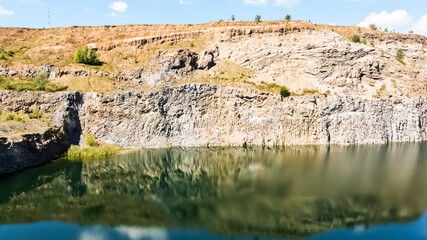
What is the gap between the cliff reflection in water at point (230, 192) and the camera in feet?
72.5

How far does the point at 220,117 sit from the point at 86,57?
3075cm

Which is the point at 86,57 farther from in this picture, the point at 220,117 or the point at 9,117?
the point at 220,117

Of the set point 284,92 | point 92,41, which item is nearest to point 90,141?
point 92,41

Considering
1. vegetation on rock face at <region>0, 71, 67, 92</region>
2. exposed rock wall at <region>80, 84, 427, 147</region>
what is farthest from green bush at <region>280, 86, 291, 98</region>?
vegetation on rock face at <region>0, 71, 67, 92</region>

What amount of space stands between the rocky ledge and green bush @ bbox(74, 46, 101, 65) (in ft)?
38.9

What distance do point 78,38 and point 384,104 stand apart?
67259 millimetres

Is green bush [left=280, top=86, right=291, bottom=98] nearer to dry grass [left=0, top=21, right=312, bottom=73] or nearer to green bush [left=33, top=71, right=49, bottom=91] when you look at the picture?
dry grass [left=0, top=21, right=312, bottom=73]

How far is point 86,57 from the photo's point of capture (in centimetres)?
5734

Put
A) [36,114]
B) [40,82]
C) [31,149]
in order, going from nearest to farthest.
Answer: [31,149]
[36,114]
[40,82]

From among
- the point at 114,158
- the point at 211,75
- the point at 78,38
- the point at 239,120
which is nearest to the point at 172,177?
the point at 114,158

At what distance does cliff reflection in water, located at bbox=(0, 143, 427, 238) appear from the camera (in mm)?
22109

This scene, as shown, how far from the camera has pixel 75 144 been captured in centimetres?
4606

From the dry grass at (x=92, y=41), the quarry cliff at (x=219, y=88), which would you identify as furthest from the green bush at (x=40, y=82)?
the dry grass at (x=92, y=41)

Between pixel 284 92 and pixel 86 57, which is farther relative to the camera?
pixel 86 57
